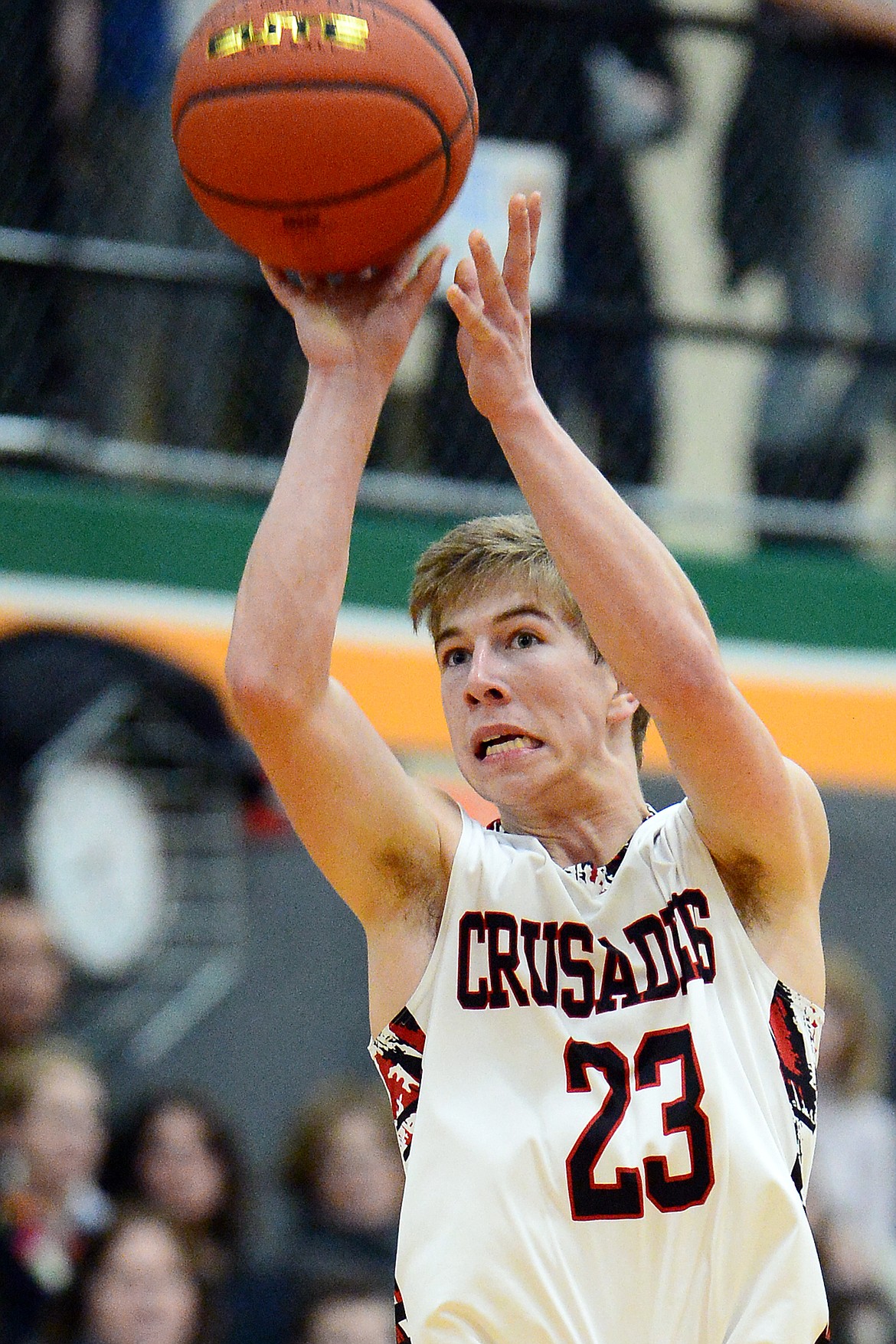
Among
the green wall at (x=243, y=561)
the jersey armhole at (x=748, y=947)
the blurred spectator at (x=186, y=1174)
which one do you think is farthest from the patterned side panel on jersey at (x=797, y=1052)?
the green wall at (x=243, y=561)

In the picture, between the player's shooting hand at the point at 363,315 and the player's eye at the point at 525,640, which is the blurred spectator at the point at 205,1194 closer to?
the player's eye at the point at 525,640

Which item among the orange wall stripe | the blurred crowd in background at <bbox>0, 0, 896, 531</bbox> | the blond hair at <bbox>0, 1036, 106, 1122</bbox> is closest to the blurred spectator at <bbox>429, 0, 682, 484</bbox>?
the blurred crowd in background at <bbox>0, 0, 896, 531</bbox>

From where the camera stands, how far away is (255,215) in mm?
2807

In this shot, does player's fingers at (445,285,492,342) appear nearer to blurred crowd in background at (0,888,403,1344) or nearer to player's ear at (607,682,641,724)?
player's ear at (607,682,641,724)

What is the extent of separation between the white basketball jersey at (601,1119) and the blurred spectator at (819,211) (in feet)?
17.5

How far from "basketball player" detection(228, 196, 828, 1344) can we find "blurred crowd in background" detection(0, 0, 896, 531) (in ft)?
14.3

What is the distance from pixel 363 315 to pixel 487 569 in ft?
1.40

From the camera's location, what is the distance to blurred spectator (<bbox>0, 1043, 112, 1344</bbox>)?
5551mm

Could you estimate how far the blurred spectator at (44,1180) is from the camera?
5.55 metres

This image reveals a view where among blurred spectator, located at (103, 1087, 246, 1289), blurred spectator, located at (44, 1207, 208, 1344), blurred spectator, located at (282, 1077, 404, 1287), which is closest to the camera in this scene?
blurred spectator, located at (44, 1207, 208, 1344)

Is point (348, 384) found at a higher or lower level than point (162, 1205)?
higher

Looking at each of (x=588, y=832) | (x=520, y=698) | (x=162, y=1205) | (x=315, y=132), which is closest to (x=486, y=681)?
(x=520, y=698)

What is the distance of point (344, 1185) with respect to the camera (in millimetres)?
6277

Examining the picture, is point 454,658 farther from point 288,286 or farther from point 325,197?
point 325,197
